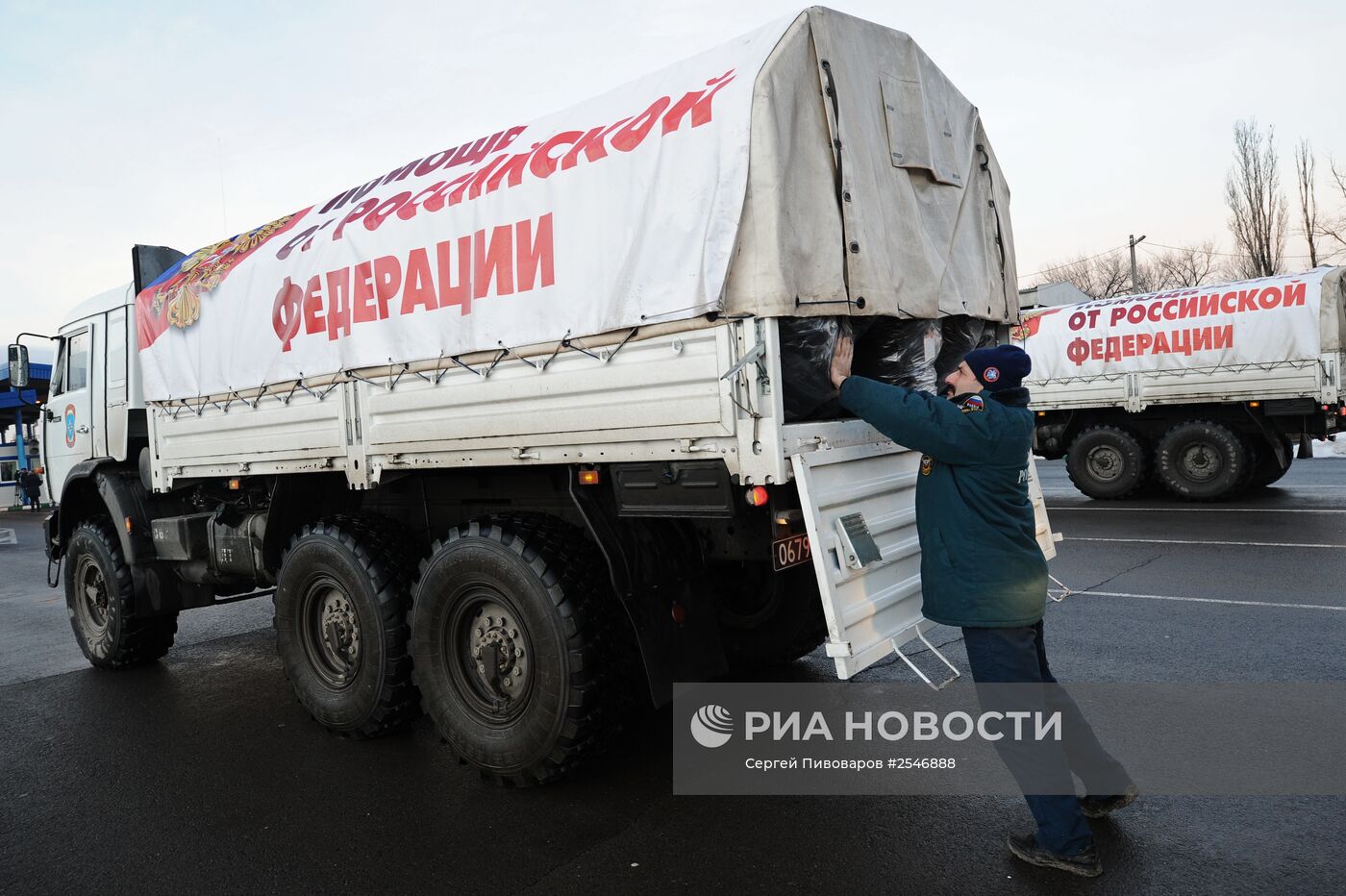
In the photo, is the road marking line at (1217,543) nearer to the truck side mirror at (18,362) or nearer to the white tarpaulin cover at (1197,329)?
the white tarpaulin cover at (1197,329)

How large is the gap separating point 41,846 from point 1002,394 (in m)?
4.30

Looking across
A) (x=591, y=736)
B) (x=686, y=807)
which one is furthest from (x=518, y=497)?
(x=686, y=807)

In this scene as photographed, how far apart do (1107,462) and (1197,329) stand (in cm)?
226

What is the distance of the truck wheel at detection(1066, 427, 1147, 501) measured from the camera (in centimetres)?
1318

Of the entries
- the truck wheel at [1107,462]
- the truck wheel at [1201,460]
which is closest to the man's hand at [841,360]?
the truck wheel at [1201,460]

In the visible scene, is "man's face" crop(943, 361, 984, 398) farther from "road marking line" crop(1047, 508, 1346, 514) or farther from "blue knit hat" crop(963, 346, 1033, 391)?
"road marking line" crop(1047, 508, 1346, 514)

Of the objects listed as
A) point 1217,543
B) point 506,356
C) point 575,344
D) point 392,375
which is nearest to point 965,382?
point 575,344

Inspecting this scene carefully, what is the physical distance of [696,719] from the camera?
14.7 ft

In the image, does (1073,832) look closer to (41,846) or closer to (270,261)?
(41,846)

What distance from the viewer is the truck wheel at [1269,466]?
1269 centimetres

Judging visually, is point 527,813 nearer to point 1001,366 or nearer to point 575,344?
point 575,344

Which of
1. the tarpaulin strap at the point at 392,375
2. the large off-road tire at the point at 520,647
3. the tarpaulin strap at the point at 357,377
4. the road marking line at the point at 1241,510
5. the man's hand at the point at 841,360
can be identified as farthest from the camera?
the road marking line at the point at 1241,510

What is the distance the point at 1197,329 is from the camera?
12.6m

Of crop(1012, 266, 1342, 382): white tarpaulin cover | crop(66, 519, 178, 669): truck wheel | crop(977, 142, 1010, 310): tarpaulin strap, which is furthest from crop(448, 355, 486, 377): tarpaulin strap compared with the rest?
crop(1012, 266, 1342, 382): white tarpaulin cover
